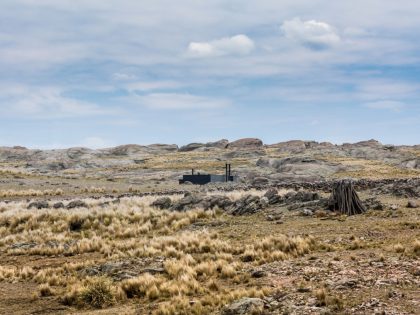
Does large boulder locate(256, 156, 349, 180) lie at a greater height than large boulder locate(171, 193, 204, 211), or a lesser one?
greater

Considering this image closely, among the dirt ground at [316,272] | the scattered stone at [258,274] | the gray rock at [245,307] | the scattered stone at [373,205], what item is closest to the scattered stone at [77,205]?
the dirt ground at [316,272]

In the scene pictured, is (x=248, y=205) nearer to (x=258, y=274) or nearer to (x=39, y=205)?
(x=258, y=274)

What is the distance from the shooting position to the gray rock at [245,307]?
13070mm

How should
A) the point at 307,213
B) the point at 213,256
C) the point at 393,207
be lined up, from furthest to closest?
the point at 307,213, the point at 393,207, the point at 213,256

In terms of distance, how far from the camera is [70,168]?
477 ft

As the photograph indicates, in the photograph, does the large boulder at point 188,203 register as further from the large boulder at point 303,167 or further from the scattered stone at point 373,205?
the large boulder at point 303,167

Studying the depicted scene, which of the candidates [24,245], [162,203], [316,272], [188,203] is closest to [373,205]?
[188,203]

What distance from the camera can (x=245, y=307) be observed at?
43.8 ft

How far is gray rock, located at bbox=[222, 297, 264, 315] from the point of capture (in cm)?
1307

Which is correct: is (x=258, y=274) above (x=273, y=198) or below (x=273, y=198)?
below

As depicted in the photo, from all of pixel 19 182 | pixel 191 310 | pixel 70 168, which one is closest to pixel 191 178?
pixel 19 182

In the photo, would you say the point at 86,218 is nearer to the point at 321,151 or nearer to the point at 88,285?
the point at 88,285

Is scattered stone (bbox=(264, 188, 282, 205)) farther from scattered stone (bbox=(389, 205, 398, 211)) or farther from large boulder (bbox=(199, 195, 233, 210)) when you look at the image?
scattered stone (bbox=(389, 205, 398, 211))

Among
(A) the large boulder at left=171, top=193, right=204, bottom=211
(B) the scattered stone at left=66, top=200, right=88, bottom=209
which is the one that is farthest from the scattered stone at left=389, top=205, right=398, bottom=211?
(B) the scattered stone at left=66, top=200, right=88, bottom=209
